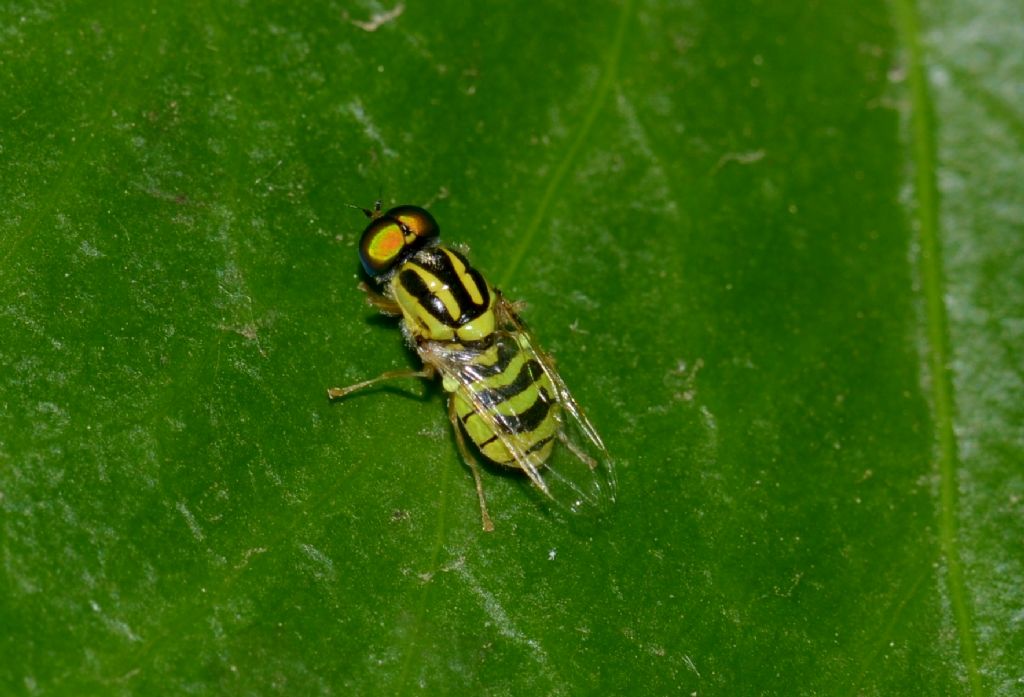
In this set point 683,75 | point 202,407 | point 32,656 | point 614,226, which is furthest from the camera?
point 683,75

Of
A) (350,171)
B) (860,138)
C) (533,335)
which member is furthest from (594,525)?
(860,138)

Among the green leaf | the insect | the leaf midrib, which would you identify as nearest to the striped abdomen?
the insect

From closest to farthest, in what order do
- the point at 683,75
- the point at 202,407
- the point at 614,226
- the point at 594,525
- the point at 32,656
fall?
the point at 32,656 → the point at 202,407 → the point at 594,525 → the point at 614,226 → the point at 683,75

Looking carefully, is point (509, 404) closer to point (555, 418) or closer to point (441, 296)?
point (555, 418)

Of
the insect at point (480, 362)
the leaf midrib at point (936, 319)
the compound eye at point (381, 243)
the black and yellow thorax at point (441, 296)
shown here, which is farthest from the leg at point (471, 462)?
the leaf midrib at point (936, 319)

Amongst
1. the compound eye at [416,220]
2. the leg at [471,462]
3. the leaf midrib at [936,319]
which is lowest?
the leaf midrib at [936,319]

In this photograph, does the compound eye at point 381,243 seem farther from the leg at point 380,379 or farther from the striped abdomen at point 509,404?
the striped abdomen at point 509,404

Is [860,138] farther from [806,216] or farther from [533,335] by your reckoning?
[533,335]
